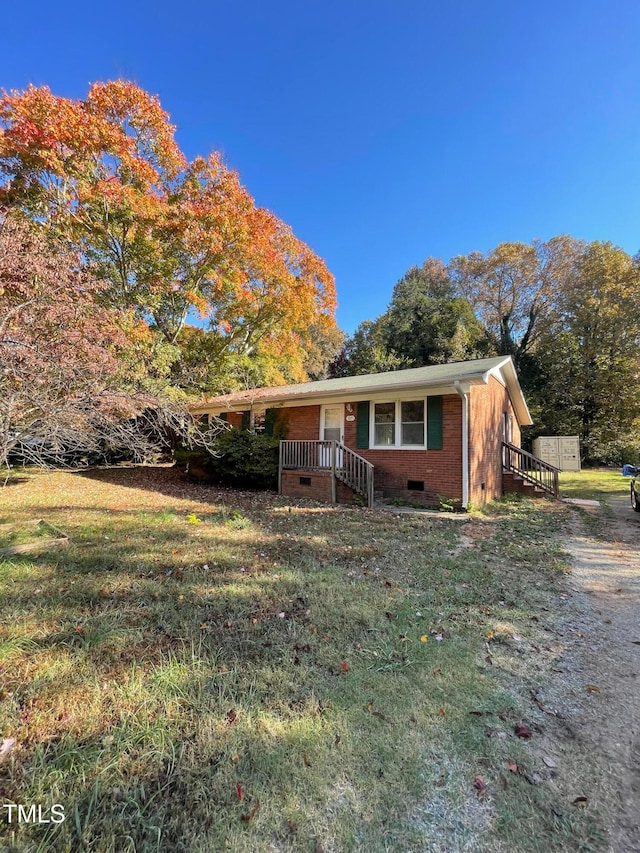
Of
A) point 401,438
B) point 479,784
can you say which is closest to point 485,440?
point 401,438

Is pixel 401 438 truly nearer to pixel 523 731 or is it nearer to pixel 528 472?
pixel 528 472

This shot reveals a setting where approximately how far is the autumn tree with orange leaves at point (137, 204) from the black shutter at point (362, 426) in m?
5.40

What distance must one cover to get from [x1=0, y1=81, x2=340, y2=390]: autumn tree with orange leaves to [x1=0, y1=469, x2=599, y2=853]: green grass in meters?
8.53

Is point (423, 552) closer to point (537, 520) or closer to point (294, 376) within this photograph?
point (537, 520)

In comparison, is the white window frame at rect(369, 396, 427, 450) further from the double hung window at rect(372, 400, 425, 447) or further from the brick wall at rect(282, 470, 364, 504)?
the brick wall at rect(282, 470, 364, 504)

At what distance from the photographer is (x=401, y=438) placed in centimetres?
1048

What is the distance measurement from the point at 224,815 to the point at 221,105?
15.8 meters

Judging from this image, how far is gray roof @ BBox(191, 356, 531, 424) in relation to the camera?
30.9ft

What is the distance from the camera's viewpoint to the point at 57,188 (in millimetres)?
10664

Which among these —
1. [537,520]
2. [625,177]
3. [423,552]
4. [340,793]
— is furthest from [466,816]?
[625,177]

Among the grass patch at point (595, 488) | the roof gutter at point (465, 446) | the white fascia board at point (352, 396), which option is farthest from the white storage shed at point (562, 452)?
the white fascia board at point (352, 396)

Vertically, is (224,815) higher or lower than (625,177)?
lower

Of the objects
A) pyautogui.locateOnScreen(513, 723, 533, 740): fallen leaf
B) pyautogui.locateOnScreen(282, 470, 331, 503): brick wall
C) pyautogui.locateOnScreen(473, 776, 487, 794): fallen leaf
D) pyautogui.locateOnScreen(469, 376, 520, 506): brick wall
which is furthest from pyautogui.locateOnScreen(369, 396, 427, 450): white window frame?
pyautogui.locateOnScreen(473, 776, 487, 794): fallen leaf

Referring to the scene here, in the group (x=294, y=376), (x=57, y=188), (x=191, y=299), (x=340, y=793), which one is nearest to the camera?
(x=340, y=793)
